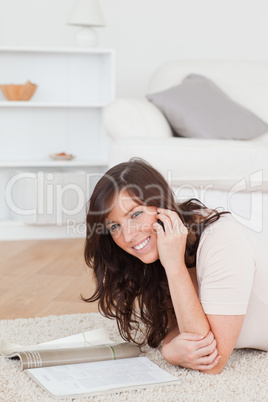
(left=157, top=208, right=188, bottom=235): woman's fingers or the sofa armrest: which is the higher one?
(left=157, top=208, right=188, bottom=235): woman's fingers

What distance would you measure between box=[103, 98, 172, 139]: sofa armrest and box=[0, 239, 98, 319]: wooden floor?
0.69m

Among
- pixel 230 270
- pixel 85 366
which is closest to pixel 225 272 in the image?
pixel 230 270

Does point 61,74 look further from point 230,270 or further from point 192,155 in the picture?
point 230,270

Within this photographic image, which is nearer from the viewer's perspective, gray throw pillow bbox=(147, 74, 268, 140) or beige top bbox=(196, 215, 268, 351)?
beige top bbox=(196, 215, 268, 351)

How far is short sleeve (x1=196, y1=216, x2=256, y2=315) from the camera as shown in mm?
1529

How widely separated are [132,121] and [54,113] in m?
1.05

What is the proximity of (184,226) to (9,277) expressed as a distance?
1.40 m

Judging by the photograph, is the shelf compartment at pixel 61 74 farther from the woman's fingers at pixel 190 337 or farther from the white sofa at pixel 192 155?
the woman's fingers at pixel 190 337

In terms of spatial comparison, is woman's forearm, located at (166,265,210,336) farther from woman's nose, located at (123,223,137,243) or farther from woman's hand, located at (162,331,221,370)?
woman's nose, located at (123,223,137,243)

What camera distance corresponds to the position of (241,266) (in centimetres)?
154

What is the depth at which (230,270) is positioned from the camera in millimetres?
1531

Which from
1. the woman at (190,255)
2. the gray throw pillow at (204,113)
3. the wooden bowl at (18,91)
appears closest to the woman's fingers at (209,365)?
the woman at (190,255)

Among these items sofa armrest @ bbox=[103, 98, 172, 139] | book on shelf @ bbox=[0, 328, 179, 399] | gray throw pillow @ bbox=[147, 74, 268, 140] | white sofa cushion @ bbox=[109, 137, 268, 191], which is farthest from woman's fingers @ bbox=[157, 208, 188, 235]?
gray throw pillow @ bbox=[147, 74, 268, 140]

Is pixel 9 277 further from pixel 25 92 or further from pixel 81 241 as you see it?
pixel 25 92
